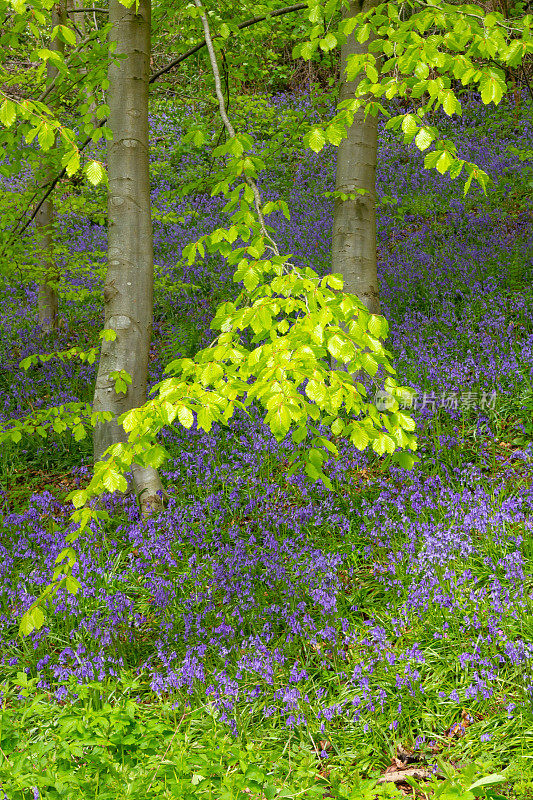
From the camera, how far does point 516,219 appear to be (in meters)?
→ 8.43

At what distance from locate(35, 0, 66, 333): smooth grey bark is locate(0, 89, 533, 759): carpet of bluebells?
1107 mm

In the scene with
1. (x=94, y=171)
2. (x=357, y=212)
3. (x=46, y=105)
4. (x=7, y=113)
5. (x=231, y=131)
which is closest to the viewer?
(x=7, y=113)

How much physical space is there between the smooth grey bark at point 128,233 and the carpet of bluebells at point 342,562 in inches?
30.8

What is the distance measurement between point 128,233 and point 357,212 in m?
2.03

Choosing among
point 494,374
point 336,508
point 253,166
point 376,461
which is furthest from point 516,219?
point 253,166

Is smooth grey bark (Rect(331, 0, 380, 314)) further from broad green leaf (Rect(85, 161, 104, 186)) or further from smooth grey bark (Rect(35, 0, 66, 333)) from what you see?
smooth grey bark (Rect(35, 0, 66, 333))

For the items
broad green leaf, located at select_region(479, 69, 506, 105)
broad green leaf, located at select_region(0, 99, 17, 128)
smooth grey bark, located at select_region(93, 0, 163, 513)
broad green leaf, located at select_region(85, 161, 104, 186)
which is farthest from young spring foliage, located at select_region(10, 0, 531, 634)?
smooth grey bark, located at select_region(93, 0, 163, 513)

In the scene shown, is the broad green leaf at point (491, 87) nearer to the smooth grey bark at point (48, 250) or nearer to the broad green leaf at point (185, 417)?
the broad green leaf at point (185, 417)

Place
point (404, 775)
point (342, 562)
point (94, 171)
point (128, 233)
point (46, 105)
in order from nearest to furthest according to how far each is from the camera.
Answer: point (404, 775), point (94, 171), point (342, 562), point (46, 105), point (128, 233)

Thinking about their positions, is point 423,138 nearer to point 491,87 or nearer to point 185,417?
point 491,87

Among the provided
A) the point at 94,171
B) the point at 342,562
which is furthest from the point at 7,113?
the point at 342,562

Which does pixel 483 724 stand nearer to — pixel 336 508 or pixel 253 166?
pixel 336 508

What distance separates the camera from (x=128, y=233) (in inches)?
187

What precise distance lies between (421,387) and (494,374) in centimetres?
Result: 63
